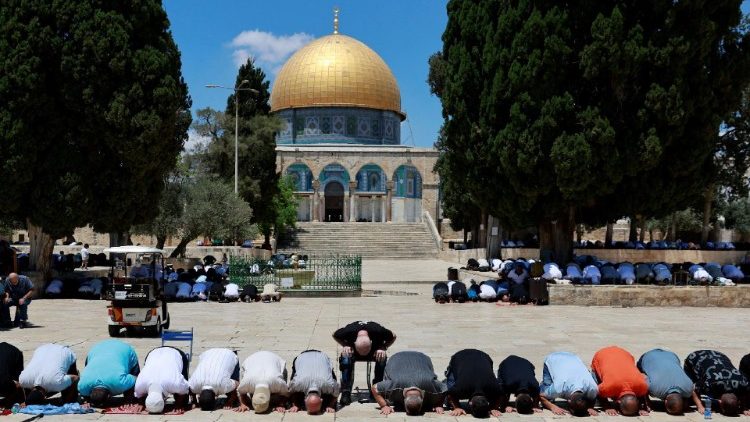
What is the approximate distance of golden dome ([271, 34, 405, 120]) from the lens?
2088 inches

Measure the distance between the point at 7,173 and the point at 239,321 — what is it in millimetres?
6007

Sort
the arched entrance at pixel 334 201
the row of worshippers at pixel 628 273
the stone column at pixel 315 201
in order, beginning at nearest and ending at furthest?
the row of worshippers at pixel 628 273, the stone column at pixel 315 201, the arched entrance at pixel 334 201

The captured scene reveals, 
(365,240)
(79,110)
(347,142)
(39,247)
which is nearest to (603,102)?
(79,110)

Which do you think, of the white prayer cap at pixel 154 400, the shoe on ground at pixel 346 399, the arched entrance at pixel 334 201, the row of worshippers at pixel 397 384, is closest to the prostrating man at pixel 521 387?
the row of worshippers at pixel 397 384

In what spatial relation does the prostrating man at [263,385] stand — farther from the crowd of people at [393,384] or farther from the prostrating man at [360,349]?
→ the prostrating man at [360,349]

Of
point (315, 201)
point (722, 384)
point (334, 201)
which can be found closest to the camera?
point (722, 384)

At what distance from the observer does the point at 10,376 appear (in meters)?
6.46

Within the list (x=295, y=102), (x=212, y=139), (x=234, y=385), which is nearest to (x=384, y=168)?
(x=295, y=102)

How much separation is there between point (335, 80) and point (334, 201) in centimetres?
905

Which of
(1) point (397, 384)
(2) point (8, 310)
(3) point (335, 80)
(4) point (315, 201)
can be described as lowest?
(1) point (397, 384)

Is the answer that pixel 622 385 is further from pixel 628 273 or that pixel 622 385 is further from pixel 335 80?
pixel 335 80

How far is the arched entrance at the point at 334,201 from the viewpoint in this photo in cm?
5012

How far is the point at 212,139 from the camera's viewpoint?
3244 centimetres

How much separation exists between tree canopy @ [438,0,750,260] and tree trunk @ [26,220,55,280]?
992 cm
